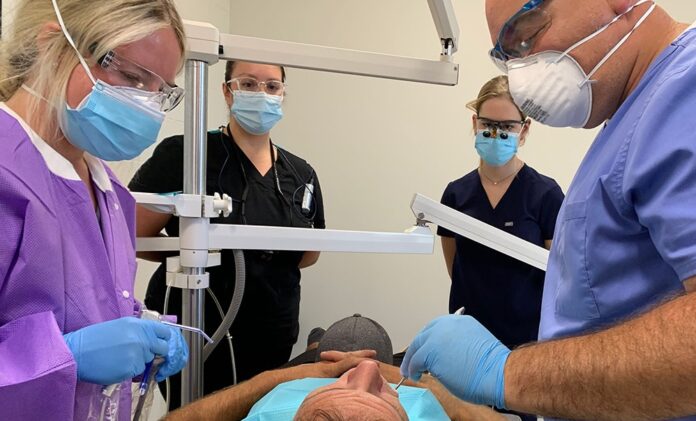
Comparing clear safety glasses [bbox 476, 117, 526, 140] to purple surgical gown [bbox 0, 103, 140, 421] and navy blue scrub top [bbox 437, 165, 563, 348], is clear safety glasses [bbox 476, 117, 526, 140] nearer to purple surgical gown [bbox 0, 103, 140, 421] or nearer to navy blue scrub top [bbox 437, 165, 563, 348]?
navy blue scrub top [bbox 437, 165, 563, 348]

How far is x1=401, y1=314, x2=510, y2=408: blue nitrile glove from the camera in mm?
712

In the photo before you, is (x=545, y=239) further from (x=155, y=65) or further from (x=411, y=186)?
(x=155, y=65)

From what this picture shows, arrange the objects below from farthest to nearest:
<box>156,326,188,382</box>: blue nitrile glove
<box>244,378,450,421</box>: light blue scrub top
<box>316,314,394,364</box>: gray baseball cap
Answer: <box>316,314,394,364</box>: gray baseball cap, <box>244,378,450,421</box>: light blue scrub top, <box>156,326,188,382</box>: blue nitrile glove

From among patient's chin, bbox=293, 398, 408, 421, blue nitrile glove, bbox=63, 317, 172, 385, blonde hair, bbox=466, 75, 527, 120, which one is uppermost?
blonde hair, bbox=466, 75, 527, 120

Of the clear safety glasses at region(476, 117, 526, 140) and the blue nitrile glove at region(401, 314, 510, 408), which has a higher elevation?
the clear safety glasses at region(476, 117, 526, 140)

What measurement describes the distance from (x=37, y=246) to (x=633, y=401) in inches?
31.6

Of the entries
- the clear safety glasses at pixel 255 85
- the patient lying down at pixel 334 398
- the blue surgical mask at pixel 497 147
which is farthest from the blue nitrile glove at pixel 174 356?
the blue surgical mask at pixel 497 147

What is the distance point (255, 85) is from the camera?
167cm

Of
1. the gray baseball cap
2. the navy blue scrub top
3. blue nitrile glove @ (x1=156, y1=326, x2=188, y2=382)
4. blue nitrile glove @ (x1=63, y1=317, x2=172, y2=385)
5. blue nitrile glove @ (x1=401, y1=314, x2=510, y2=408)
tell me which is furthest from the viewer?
the navy blue scrub top

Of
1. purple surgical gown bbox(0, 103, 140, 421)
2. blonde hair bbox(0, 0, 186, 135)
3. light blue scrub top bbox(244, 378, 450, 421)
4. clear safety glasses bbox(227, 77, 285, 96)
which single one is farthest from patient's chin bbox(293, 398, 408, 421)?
clear safety glasses bbox(227, 77, 285, 96)

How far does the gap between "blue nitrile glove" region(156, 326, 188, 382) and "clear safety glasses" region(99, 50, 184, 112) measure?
433mm

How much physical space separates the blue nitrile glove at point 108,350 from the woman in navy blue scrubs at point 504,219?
126 cm

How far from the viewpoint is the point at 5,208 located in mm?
771

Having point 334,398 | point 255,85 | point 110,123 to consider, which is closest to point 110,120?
point 110,123
